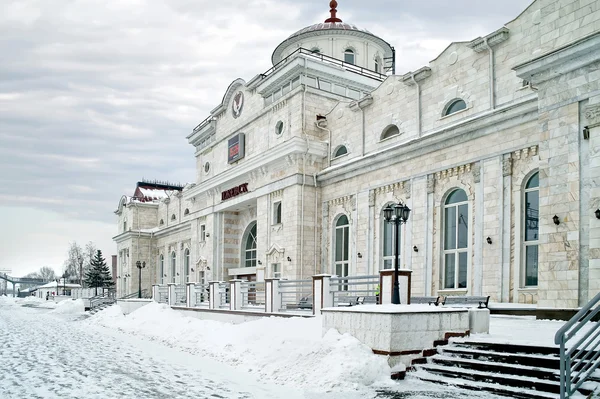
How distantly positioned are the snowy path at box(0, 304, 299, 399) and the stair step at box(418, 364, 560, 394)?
2.82 m

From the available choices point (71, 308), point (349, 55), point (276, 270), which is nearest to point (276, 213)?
point (276, 270)

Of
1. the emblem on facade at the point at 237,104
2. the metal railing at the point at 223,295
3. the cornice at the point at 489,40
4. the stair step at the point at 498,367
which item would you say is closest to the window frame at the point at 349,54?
the emblem on facade at the point at 237,104

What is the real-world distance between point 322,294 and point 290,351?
4.19 meters

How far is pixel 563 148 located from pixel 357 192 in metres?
12.2

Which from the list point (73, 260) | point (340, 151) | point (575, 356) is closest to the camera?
point (575, 356)

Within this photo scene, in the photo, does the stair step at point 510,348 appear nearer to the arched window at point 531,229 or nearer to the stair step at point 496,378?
the stair step at point 496,378

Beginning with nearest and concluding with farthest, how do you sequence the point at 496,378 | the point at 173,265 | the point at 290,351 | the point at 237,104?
the point at 496,378 < the point at 290,351 < the point at 237,104 < the point at 173,265

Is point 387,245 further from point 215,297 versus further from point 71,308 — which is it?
point 71,308

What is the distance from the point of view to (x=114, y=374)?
12.2 meters

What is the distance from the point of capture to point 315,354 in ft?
38.1

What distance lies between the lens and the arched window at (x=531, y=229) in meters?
17.3

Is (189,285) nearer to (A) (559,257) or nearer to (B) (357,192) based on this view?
(B) (357,192)

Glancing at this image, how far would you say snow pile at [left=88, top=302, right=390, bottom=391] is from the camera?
10531 millimetres

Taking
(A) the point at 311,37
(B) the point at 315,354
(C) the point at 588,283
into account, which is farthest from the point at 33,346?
Result: (A) the point at 311,37
